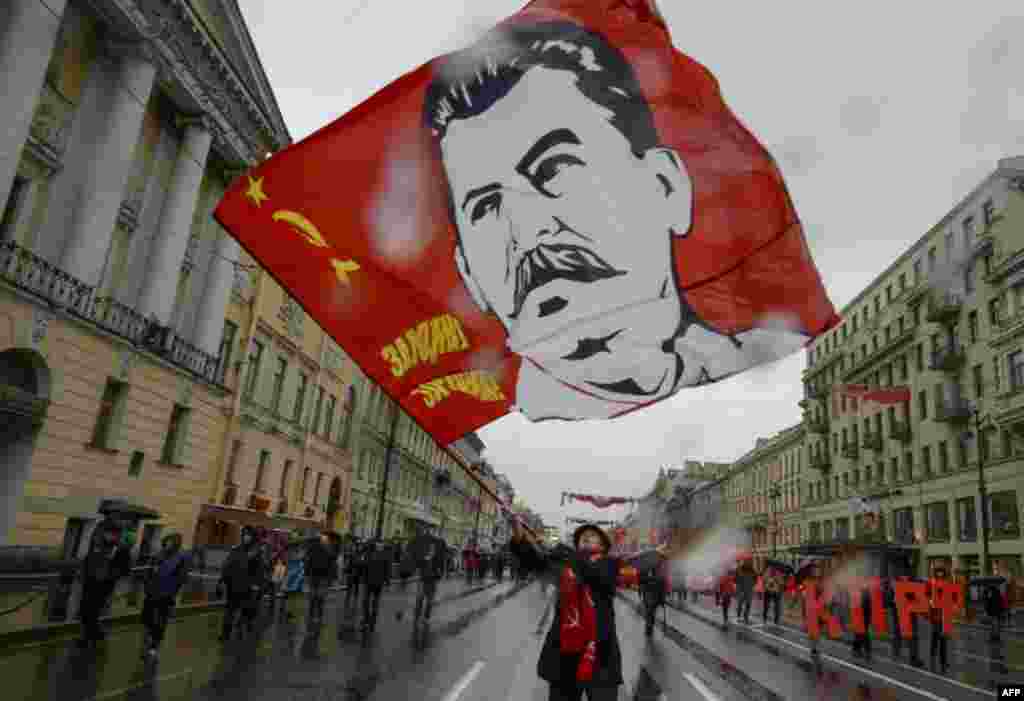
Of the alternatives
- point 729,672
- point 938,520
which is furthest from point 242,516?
point 938,520

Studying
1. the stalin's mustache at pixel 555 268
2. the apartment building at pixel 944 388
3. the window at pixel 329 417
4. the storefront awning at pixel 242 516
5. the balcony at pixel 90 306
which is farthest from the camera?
the window at pixel 329 417

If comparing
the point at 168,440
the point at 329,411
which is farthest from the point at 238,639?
the point at 329,411

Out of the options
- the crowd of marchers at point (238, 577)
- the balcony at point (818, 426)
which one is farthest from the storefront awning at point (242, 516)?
the balcony at point (818, 426)

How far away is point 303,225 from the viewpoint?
5250 millimetres

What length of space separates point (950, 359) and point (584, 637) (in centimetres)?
4460

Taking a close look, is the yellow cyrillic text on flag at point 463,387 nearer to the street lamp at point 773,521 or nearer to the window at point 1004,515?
the window at point 1004,515

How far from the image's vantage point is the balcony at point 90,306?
16.6 metres

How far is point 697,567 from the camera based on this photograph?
46.8 m

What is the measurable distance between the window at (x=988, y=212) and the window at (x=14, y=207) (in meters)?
44.0

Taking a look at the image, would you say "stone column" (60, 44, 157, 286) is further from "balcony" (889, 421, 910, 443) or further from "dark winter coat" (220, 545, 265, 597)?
"balcony" (889, 421, 910, 443)

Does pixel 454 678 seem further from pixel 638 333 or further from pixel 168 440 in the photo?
pixel 168 440

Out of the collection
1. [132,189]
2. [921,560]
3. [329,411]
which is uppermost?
[132,189]

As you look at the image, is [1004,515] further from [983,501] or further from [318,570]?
[318,570]

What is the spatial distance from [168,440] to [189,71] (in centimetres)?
1263
